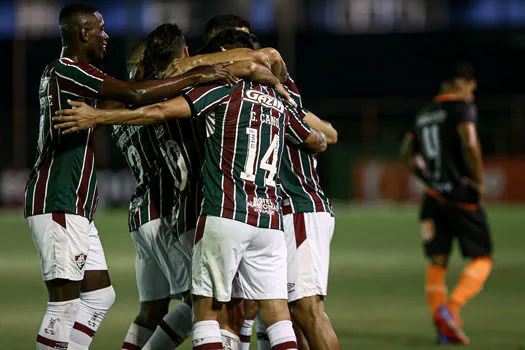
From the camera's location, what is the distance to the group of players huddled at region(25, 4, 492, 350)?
518 cm

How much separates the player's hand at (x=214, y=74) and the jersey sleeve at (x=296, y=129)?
538 mm

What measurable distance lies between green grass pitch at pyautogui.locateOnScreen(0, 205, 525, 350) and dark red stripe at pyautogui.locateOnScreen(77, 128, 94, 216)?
7.73ft

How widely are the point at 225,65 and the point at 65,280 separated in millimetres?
1504

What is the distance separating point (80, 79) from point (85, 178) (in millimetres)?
616

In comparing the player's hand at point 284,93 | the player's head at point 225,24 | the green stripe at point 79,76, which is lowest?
the player's hand at point 284,93

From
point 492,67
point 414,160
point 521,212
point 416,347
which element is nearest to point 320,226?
point 416,347

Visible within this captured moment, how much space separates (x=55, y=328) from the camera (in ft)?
18.0

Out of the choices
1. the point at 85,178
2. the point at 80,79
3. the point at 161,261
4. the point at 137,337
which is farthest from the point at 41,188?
the point at 137,337

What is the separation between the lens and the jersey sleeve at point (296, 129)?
570 centimetres

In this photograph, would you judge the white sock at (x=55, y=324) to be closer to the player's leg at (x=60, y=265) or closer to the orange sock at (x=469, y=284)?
the player's leg at (x=60, y=265)

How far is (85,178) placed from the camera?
5582 mm

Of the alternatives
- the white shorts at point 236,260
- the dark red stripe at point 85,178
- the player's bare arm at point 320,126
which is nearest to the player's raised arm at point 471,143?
the player's bare arm at point 320,126

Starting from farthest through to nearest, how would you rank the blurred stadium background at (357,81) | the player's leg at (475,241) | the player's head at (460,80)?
the blurred stadium background at (357,81) → the player's head at (460,80) → the player's leg at (475,241)

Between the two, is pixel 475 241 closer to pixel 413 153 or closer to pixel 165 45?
pixel 413 153
